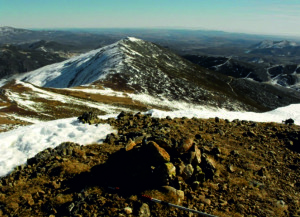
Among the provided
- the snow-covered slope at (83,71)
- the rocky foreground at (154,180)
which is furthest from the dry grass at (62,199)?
the snow-covered slope at (83,71)

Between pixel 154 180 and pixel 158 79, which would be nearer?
pixel 154 180

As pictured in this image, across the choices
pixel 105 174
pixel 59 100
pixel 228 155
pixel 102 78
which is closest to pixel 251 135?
pixel 228 155

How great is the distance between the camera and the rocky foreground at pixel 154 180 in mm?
9977

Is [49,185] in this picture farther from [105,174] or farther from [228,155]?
[228,155]

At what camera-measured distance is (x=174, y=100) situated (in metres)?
104

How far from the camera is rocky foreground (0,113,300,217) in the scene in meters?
9.98

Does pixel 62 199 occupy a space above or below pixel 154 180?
below

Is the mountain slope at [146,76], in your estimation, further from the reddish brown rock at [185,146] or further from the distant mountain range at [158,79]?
the reddish brown rock at [185,146]

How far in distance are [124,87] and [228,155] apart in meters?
94.2

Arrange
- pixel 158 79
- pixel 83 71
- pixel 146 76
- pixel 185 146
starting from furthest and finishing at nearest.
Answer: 1. pixel 83 71
2. pixel 158 79
3. pixel 146 76
4. pixel 185 146

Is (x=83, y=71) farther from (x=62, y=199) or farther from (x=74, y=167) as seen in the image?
(x=62, y=199)

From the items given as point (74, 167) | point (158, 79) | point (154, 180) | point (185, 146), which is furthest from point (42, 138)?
point (158, 79)

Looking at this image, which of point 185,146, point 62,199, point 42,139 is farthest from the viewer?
point 42,139

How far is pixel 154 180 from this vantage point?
34.5ft
